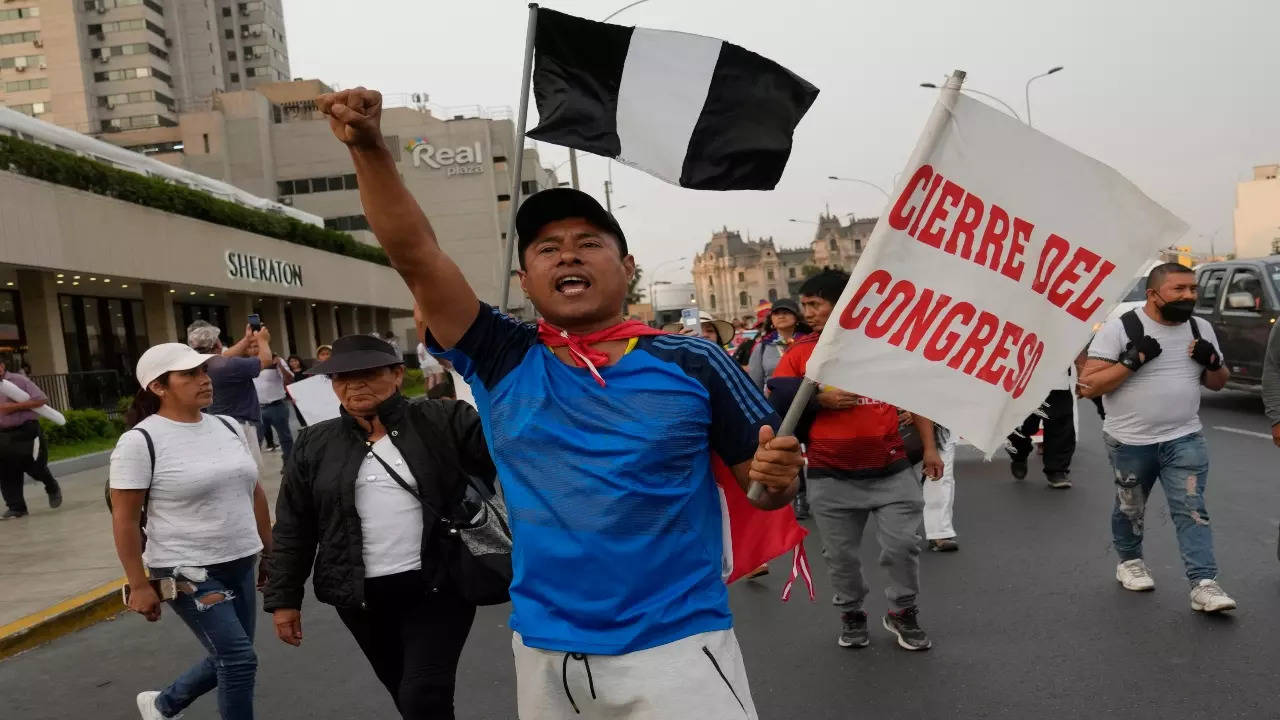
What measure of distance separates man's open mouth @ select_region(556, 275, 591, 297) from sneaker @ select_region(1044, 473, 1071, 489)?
8.00m

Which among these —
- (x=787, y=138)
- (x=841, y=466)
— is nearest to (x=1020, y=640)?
(x=841, y=466)

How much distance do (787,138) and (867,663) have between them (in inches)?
110

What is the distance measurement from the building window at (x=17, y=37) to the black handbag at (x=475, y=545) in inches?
3931

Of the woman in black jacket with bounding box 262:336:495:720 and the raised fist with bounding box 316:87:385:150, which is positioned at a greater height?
the raised fist with bounding box 316:87:385:150

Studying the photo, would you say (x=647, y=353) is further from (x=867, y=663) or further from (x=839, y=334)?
(x=867, y=663)

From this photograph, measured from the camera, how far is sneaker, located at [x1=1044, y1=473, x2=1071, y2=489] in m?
9.26

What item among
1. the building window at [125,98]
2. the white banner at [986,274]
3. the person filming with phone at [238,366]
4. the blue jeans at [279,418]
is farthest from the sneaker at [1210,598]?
the building window at [125,98]

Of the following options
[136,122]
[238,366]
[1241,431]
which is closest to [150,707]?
[238,366]

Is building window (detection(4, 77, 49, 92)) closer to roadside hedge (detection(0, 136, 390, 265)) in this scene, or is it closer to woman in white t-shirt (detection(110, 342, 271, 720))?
roadside hedge (detection(0, 136, 390, 265))

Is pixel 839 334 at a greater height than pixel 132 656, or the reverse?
pixel 839 334

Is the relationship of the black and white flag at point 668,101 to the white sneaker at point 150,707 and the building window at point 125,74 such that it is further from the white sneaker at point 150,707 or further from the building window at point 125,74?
the building window at point 125,74

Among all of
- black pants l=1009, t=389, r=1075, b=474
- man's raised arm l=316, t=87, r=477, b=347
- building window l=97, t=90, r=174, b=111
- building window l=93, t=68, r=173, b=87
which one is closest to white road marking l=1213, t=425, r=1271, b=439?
black pants l=1009, t=389, r=1075, b=474

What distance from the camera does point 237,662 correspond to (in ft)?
13.2

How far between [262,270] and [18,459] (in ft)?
83.7
